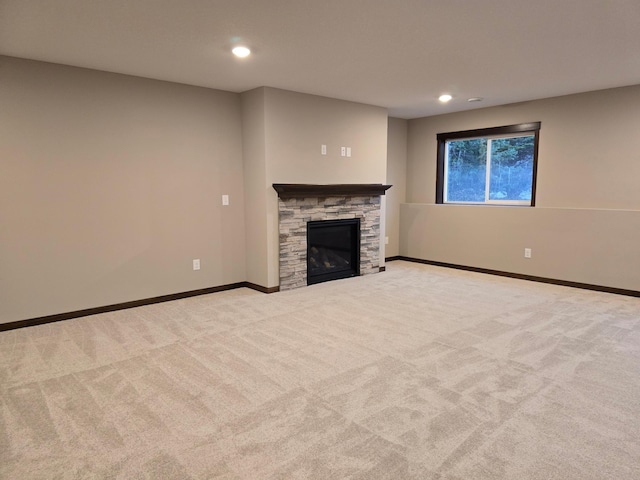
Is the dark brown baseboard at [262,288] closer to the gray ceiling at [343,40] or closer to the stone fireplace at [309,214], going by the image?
the stone fireplace at [309,214]

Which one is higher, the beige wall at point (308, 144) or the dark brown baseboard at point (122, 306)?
the beige wall at point (308, 144)

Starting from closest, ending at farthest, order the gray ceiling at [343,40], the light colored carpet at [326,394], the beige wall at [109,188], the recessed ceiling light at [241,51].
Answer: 1. the light colored carpet at [326,394]
2. the gray ceiling at [343,40]
3. the recessed ceiling light at [241,51]
4. the beige wall at [109,188]

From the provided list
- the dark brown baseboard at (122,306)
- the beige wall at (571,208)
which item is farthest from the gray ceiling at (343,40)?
the dark brown baseboard at (122,306)

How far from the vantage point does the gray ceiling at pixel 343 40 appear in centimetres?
255

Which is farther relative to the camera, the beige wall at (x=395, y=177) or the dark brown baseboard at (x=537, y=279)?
the beige wall at (x=395, y=177)

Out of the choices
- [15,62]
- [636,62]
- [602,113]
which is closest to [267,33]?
[15,62]

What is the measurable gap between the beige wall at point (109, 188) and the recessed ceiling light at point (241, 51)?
1303 mm

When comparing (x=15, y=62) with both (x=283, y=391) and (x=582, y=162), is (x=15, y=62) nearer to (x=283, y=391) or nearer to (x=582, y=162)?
(x=283, y=391)

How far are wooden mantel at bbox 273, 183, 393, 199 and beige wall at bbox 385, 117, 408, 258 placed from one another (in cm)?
106

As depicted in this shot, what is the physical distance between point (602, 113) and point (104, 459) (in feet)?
19.0

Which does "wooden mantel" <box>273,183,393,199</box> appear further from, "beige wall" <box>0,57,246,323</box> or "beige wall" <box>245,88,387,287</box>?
"beige wall" <box>0,57,246,323</box>

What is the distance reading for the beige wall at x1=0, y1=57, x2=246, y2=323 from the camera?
359cm

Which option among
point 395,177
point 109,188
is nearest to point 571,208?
point 395,177

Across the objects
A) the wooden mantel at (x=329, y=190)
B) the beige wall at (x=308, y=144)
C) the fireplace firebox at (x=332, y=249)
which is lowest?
the fireplace firebox at (x=332, y=249)
